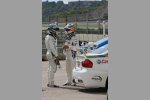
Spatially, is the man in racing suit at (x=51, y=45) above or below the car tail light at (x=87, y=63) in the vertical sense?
above

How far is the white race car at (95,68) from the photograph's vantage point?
9633 mm

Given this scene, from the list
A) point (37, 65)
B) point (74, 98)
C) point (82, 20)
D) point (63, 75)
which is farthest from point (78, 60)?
point (82, 20)

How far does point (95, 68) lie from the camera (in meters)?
9.69

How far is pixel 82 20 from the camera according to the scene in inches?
1051

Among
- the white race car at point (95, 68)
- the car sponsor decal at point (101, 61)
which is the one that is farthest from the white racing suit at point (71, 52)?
the car sponsor decal at point (101, 61)

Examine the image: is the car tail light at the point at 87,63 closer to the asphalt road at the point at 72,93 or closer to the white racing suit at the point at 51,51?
the asphalt road at the point at 72,93

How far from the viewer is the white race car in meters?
9.63

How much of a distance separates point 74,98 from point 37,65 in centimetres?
560

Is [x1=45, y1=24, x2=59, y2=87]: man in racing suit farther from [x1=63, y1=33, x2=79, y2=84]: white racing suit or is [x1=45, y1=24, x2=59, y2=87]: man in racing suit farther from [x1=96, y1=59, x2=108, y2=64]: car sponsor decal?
[x1=96, y1=59, x2=108, y2=64]: car sponsor decal

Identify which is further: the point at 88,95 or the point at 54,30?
the point at 54,30

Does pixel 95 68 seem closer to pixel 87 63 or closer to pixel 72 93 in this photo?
pixel 87 63

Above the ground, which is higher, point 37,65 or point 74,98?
point 37,65

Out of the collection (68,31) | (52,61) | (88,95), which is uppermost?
(68,31)

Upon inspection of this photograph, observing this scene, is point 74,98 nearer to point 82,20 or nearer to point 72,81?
point 72,81
